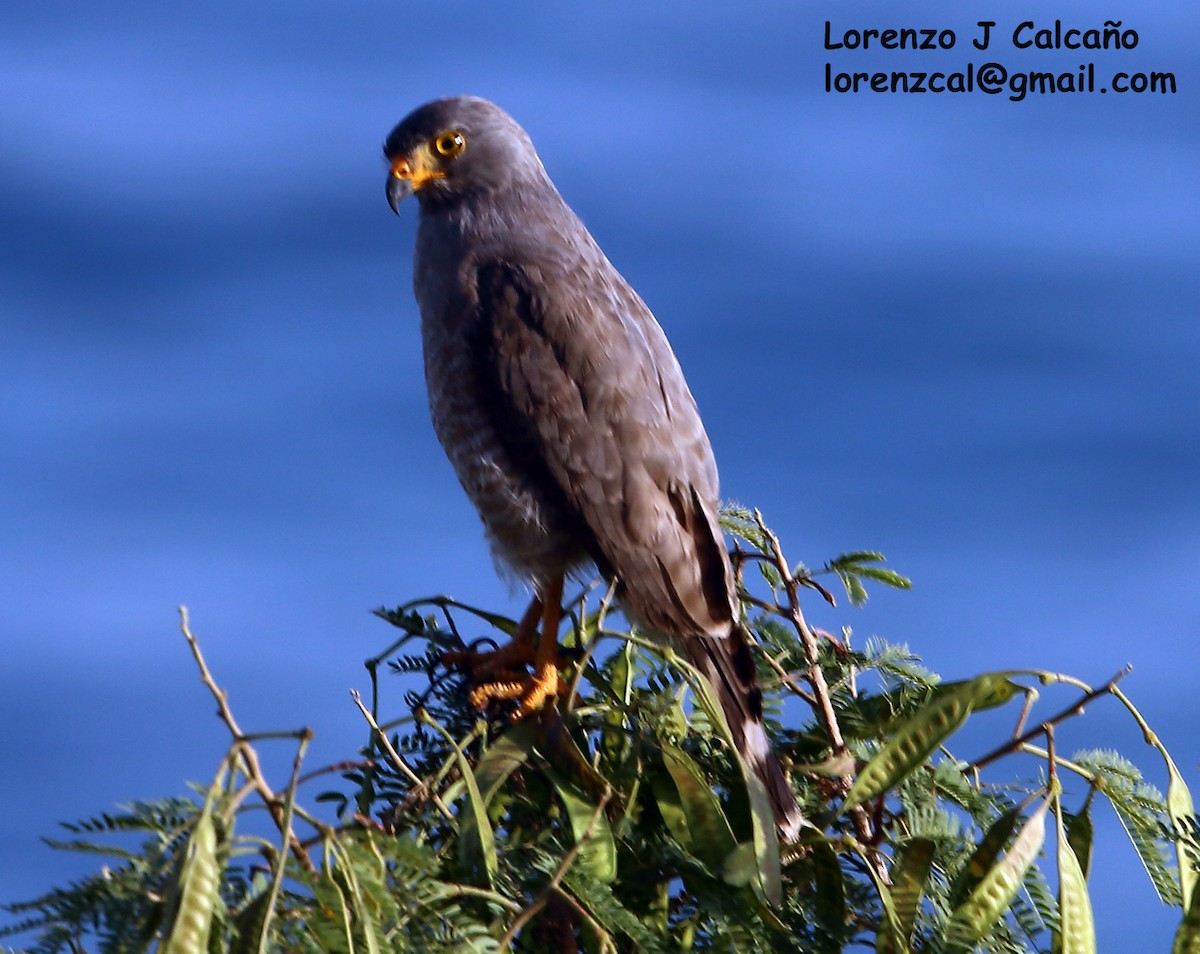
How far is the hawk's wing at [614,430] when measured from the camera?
3.18 meters

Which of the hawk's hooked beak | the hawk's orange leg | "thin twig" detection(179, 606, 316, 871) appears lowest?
"thin twig" detection(179, 606, 316, 871)

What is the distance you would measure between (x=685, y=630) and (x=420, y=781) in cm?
101

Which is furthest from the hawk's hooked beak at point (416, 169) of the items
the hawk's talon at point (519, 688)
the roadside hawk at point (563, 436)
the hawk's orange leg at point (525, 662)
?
the hawk's talon at point (519, 688)

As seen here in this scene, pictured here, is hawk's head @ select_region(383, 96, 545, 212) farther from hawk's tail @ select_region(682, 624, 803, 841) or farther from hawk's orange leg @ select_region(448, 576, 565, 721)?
hawk's tail @ select_region(682, 624, 803, 841)

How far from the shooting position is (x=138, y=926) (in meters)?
1.52

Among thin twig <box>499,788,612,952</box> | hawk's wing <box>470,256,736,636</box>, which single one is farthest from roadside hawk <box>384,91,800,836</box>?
thin twig <box>499,788,612,952</box>

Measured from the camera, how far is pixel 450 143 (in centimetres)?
412

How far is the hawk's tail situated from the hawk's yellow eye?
1743mm

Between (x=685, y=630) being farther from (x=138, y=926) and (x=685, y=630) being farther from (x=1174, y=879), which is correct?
(x=138, y=926)

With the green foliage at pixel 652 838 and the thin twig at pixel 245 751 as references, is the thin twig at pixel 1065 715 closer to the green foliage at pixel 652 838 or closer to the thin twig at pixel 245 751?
the green foliage at pixel 652 838

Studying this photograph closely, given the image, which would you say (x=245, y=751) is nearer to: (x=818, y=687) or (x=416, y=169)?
(x=818, y=687)

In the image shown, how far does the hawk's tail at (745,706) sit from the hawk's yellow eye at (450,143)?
174 centimetres

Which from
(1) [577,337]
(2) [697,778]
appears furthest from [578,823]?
(1) [577,337]

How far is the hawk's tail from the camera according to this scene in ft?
7.14
